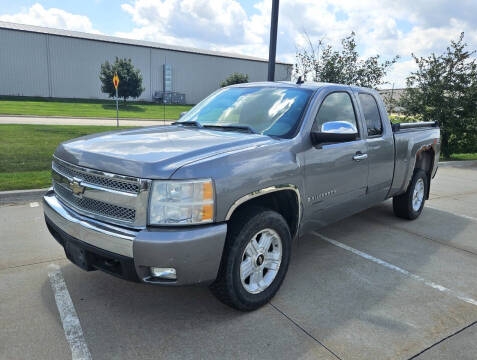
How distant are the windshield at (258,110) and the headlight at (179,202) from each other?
3.70 feet

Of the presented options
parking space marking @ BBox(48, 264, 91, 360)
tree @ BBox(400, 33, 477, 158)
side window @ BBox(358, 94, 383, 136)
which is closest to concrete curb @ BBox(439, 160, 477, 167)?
tree @ BBox(400, 33, 477, 158)

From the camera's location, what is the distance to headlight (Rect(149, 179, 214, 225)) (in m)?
2.49

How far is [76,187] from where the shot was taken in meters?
2.89

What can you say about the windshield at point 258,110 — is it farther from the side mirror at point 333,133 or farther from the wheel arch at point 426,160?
the wheel arch at point 426,160

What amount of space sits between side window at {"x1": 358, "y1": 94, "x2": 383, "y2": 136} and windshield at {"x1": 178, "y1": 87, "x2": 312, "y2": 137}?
Answer: 101 cm

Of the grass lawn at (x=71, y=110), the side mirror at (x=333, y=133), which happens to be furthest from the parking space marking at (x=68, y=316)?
the grass lawn at (x=71, y=110)

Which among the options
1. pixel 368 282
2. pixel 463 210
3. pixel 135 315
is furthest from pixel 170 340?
pixel 463 210

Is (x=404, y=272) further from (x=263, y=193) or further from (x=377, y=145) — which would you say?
(x=263, y=193)

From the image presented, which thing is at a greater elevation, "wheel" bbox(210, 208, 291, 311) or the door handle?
the door handle

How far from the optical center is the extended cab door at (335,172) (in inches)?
137

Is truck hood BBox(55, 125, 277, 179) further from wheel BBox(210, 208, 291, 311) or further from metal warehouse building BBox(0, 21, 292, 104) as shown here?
metal warehouse building BBox(0, 21, 292, 104)

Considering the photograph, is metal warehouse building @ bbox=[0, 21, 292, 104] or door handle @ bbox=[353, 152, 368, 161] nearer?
door handle @ bbox=[353, 152, 368, 161]

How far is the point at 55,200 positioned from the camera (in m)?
3.29

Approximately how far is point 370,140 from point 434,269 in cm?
153
